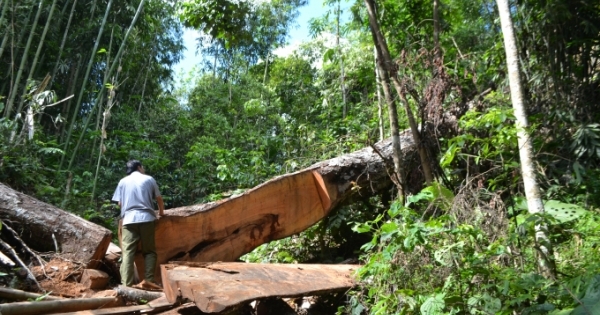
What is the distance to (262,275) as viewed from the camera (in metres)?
4.50

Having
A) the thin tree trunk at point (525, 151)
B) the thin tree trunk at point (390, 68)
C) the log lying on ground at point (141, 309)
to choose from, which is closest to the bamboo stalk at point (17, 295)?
the log lying on ground at point (141, 309)

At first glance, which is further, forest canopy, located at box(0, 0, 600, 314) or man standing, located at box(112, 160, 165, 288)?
Result: man standing, located at box(112, 160, 165, 288)

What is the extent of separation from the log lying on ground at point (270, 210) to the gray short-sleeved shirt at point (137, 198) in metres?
0.23

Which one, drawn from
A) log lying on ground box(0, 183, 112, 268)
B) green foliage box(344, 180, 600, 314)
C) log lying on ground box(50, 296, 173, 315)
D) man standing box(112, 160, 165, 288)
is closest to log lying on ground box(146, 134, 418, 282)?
man standing box(112, 160, 165, 288)

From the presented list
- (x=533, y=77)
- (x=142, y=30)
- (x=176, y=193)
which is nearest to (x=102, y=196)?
(x=176, y=193)

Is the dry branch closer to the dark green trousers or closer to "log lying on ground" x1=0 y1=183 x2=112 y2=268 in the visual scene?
"log lying on ground" x1=0 y1=183 x2=112 y2=268

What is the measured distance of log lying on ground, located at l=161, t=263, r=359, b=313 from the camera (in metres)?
3.66

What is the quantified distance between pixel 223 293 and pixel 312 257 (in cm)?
299

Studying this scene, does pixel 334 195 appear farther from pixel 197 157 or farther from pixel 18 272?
pixel 197 157

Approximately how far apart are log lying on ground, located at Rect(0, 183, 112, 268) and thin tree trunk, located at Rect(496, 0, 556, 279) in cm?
380

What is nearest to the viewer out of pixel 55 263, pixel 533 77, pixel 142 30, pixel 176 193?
pixel 55 263

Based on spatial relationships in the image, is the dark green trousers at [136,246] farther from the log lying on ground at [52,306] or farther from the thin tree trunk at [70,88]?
the thin tree trunk at [70,88]

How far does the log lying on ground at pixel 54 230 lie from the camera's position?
502 cm

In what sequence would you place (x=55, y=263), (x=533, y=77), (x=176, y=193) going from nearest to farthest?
1. (x=55, y=263)
2. (x=533, y=77)
3. (x=176, y=193)
